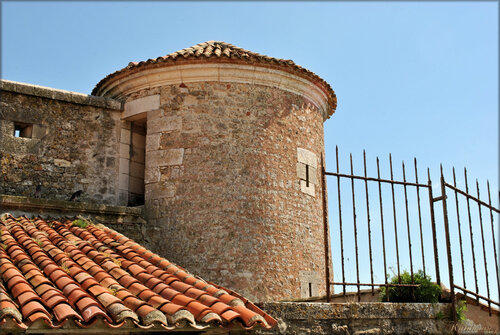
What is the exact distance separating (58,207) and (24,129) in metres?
1.39

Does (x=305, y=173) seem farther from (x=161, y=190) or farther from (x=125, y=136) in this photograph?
(x=125, y=136)

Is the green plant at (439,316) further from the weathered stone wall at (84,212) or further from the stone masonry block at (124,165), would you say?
the stone masonry block at (124,165)

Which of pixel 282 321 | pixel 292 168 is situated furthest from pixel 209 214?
pixel 282 321

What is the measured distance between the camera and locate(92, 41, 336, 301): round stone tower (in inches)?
318

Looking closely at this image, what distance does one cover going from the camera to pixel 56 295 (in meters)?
5.09

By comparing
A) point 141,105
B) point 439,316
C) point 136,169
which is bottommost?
point 439,316

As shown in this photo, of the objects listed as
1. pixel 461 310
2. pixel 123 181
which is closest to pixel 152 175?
pixel 123 181

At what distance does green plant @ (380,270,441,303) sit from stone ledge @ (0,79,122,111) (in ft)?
16.4

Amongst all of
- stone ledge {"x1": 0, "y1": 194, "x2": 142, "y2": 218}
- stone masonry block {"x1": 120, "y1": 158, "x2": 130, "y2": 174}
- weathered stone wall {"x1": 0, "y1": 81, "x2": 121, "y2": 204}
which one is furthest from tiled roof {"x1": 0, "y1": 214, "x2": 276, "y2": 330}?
stone masonry block {"x1": 120, "y1": 158, "x2": 130, "y2": 174}

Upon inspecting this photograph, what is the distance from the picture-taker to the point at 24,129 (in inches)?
331

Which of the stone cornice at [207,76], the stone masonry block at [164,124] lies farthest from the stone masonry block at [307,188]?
the stone masonry block at [164,124]

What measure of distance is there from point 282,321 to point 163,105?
435 centimetres

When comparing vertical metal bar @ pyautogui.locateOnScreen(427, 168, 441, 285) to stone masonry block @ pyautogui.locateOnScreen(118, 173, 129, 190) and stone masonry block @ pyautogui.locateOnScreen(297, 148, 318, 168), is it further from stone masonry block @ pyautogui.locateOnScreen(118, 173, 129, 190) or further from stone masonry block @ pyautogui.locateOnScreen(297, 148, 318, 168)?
stone masonry block @ pyautogui.locateOnScreen(118, 173, 129, 190)

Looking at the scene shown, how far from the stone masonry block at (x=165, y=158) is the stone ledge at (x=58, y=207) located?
73 cm
